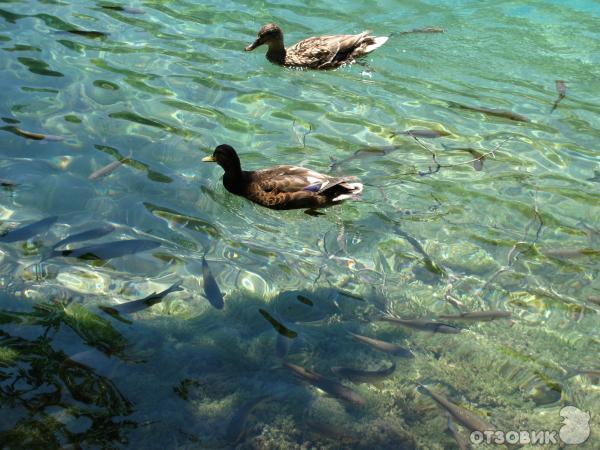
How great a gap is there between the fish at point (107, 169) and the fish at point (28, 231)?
0.76 meters

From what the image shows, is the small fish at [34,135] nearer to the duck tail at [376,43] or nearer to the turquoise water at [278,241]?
the turquoise water at [278,241]

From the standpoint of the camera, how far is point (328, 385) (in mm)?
4270

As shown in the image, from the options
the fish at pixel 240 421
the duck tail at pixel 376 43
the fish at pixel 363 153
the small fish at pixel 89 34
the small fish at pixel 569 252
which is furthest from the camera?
the duck tail at pixel 376 43

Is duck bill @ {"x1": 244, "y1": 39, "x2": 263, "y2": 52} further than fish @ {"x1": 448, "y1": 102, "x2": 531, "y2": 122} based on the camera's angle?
Yes

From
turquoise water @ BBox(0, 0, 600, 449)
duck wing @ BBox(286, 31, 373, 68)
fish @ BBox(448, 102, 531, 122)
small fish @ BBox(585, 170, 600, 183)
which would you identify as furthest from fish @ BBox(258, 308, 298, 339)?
duck wing @ BBox(286, 31, 373, 68)

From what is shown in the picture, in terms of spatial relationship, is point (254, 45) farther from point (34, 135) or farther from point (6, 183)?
point (6, 183)

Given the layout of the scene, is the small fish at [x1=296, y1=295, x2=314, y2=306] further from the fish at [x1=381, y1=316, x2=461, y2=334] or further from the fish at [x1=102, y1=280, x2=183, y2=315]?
the fish at [x1=102, y1=280, x2=183, y2=315]

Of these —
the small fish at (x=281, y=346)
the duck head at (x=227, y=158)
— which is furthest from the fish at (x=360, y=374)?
the duck head at (x=227, y=158)

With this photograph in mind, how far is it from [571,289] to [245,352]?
2.72m

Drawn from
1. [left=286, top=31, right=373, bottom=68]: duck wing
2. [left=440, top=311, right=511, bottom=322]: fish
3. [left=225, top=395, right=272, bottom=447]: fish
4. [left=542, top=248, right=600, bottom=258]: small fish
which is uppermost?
[left=286, top=31, right=373, bottom=68]: duck wing

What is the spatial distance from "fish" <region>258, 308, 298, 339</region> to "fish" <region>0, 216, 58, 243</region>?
6.44 feet

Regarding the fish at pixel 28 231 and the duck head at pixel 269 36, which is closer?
the fish at pixel 28 231

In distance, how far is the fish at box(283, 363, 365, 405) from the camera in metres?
4.20

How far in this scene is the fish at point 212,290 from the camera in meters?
4.89
